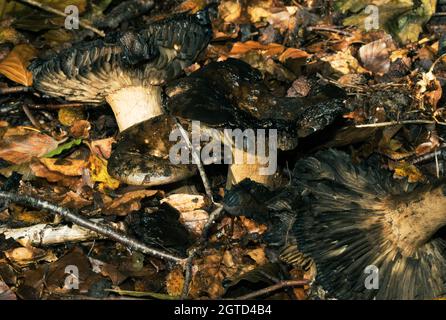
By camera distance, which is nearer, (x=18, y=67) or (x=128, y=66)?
(x=128, y=66)

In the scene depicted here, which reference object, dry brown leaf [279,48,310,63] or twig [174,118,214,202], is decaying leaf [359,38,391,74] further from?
twig [174,118,214,202]

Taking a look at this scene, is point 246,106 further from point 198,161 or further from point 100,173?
point 100,173

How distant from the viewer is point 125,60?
146 inches

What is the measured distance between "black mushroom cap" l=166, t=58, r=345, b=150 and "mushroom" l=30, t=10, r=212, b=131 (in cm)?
31

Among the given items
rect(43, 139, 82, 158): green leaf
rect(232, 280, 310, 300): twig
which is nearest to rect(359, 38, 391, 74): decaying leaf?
rect(232, 280, 310, 300): twig

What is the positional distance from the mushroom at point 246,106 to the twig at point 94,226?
710 millimetres

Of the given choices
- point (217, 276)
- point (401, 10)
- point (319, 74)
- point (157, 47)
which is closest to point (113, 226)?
point (217, 276)

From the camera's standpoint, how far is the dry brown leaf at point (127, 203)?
3.94m

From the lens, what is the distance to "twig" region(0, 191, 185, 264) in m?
3.62

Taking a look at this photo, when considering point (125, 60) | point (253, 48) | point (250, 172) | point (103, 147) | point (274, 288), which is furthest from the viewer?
point (253, 48)

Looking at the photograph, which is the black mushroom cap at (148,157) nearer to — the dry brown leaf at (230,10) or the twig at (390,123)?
the twig at (390,123)

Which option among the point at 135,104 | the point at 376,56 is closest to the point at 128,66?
the point at 135,104

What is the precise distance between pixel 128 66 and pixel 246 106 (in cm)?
79

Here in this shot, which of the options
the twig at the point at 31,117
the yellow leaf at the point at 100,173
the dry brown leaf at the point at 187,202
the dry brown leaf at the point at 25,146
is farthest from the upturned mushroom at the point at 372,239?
the twig at the point at 31,117
